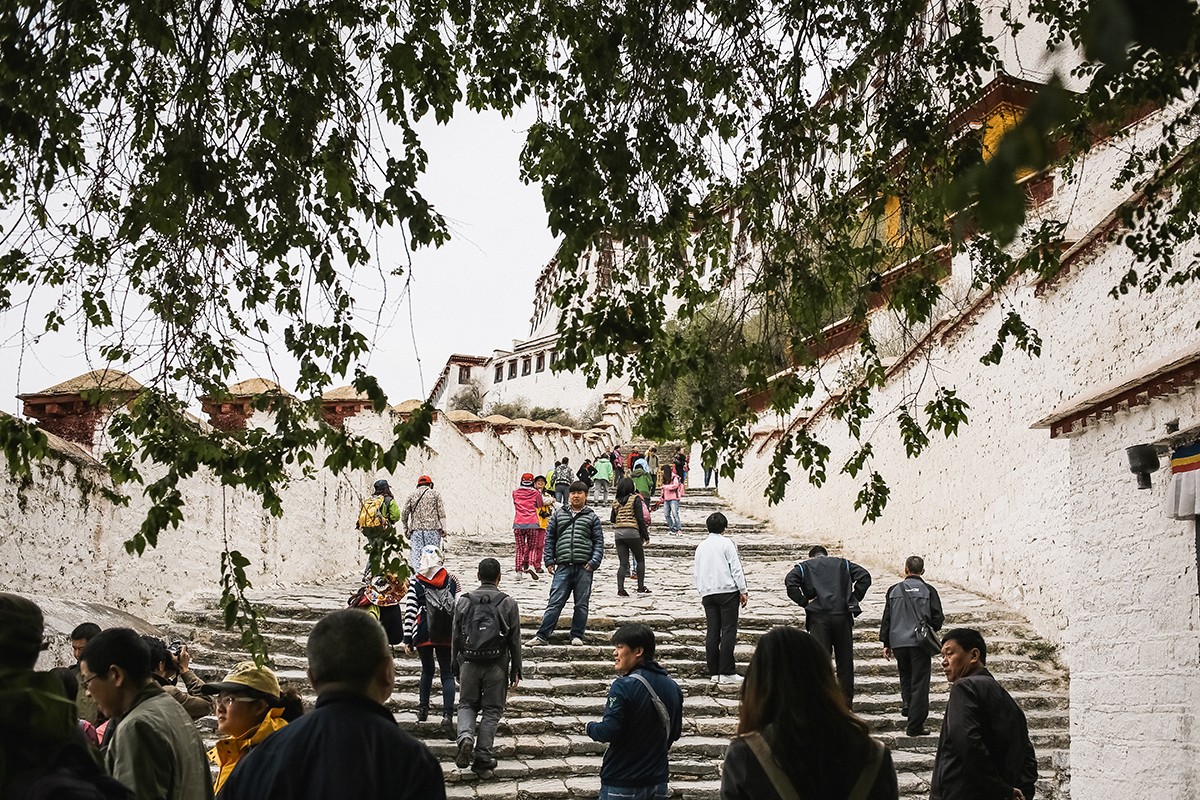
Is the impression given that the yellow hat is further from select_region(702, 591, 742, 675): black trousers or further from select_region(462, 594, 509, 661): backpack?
select_region(702, 591, 742, 675): black trousers

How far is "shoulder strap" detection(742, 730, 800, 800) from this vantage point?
3.01 m

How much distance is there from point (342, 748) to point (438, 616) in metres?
6.54

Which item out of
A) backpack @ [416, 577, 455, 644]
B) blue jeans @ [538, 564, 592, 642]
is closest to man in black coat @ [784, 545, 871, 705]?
blue jeans @ [538, 564, 592, 642]

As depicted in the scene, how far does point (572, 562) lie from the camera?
1136 cm

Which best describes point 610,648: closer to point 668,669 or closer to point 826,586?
point 668,669

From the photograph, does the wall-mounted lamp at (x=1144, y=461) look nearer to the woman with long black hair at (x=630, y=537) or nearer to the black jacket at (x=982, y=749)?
the black jacket at (x=982, y=749)

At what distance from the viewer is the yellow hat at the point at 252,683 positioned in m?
4.07

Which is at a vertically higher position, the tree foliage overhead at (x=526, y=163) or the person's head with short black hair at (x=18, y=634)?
the tree foliage overhead at (x=526, y=163)

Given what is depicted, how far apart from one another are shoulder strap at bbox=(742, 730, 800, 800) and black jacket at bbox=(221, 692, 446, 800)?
0.91m

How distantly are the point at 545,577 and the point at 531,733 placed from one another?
6891 millimetres

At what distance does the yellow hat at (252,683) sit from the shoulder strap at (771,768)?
6.48 ft

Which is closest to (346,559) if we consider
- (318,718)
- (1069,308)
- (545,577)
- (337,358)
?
(545,577)

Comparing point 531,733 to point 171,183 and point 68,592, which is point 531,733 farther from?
point 171,183

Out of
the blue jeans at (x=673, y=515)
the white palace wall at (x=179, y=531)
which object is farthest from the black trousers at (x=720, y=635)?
the blue jeans at (x=673, y=515)
